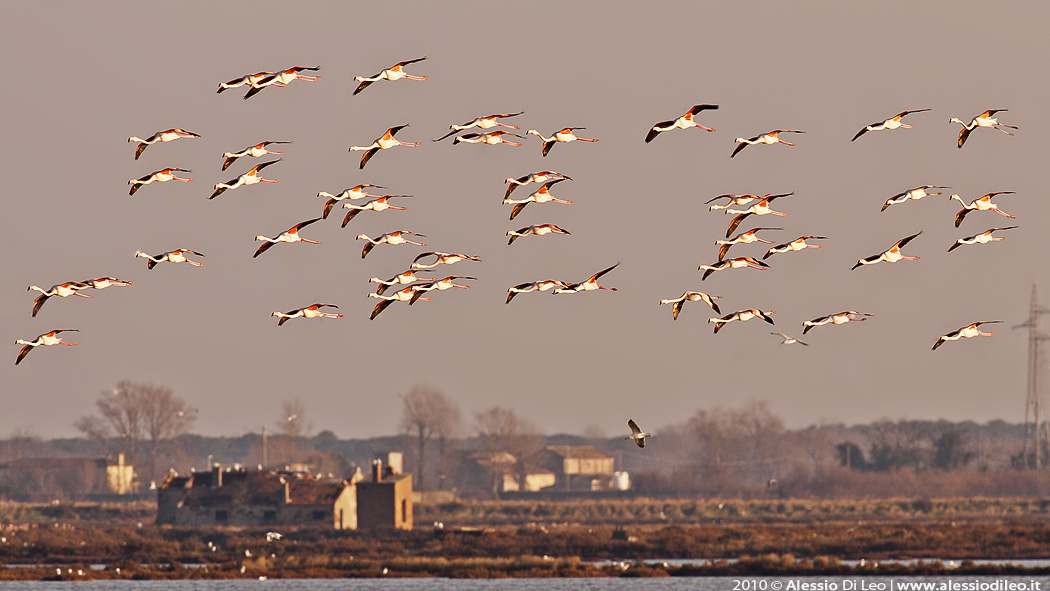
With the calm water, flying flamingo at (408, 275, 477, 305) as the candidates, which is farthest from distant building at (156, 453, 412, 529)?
flying flamingo at (408, 275, 477, 305)

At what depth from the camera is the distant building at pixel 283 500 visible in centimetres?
10619

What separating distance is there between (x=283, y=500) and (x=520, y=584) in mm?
32952

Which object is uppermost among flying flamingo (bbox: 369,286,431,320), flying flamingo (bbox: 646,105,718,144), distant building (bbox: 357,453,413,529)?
flying flamingo (bbox: 646,105,718,144)

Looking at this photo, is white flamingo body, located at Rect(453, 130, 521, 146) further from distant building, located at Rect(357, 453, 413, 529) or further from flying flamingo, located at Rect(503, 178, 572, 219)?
distant building, located at Rect(357, 453, 413, 529)

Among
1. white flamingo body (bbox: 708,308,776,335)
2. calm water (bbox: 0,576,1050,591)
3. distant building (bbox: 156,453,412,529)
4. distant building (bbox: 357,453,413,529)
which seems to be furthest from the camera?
distant building (bbox: 357,453,413,529)

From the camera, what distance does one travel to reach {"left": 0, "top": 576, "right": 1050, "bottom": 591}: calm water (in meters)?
74.4

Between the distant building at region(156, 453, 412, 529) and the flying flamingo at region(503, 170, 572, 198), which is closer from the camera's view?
the flying flamingo at region(503, 170, 572, 198)

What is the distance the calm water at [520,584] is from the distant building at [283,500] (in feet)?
69.4

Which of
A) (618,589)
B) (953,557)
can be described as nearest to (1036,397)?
(953,557)

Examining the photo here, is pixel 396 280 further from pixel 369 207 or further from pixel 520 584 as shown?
pixel 520 584

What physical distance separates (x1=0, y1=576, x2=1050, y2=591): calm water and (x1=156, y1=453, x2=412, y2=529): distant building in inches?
833

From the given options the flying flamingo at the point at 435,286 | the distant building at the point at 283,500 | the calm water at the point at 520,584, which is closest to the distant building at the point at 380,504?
the distant building at the point at 283,500

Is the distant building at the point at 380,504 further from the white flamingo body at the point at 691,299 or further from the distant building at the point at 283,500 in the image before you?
the white flamingo body at the point at 691,299

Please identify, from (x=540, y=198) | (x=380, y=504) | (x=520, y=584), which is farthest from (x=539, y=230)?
(x=380, y=504)
